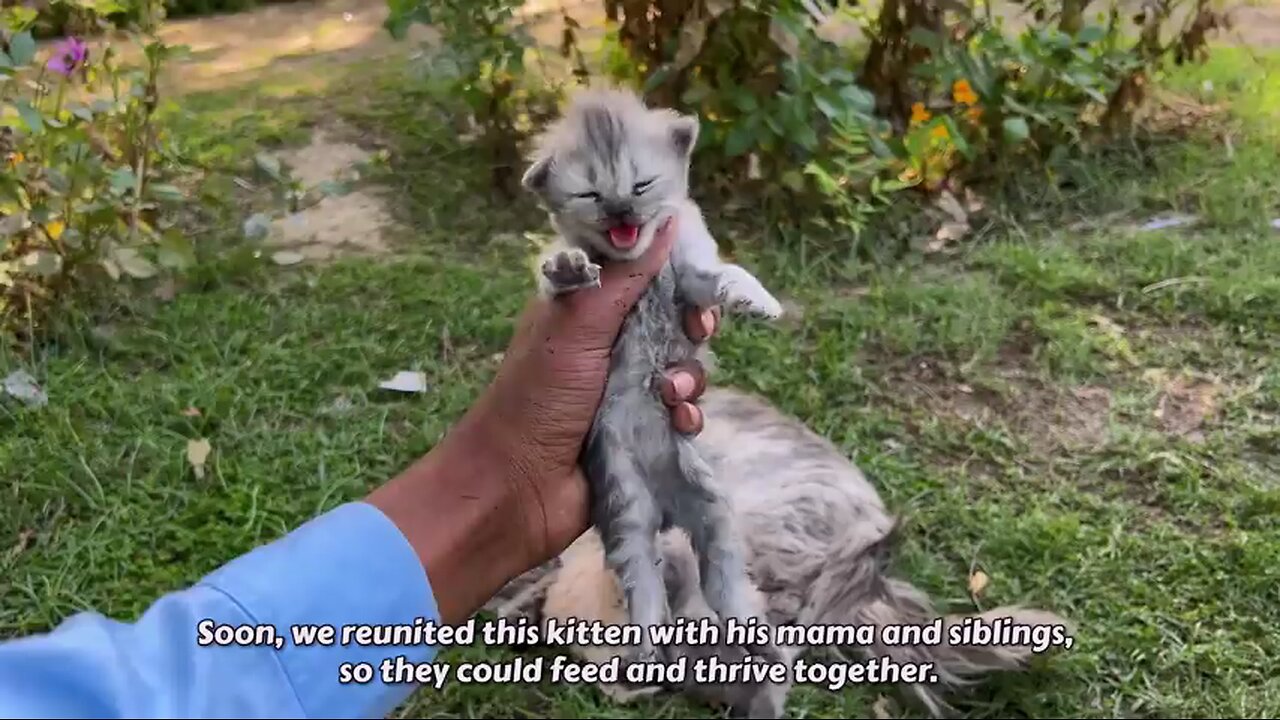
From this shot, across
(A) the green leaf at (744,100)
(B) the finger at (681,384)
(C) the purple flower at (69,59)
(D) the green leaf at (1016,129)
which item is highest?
(C) the purple flower at (69,59)

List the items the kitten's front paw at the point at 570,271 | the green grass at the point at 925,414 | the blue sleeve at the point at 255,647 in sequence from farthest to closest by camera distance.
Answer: the green grass at the point at 925,414, the kitten's front paw at the point at 570,271, the blue sleeve at the point at 255,647

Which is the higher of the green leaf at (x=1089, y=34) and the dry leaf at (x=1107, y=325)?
the green leaf at (x=1089, y=34)

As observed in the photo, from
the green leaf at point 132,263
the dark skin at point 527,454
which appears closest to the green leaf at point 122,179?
the green leaf at point 132,263

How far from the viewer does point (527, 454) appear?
6.89ft

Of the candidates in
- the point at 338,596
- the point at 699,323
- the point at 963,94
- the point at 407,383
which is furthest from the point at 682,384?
the point at 963,94

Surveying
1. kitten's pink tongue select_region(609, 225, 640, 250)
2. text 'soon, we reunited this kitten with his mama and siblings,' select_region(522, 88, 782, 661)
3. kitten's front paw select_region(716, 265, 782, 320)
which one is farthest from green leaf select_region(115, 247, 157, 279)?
kitten's front paw select_region(716, 265, 782, 320)

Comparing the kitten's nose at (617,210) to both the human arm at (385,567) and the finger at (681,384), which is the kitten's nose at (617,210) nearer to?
the human arm at (385,567)

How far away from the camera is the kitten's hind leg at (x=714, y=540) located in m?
2.04

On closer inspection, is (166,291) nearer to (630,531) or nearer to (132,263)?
(132,263)

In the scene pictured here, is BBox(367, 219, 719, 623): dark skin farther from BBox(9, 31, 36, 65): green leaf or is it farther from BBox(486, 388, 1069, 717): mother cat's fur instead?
BBox(9, 31, 36, 65): green leaf

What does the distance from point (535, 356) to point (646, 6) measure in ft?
7.01

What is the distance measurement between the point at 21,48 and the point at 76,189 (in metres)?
0.51

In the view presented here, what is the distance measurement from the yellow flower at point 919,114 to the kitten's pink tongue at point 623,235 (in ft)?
7.47

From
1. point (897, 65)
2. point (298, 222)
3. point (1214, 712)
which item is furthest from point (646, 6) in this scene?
point (1214, 712)
